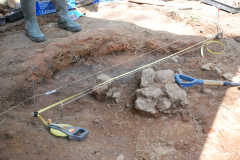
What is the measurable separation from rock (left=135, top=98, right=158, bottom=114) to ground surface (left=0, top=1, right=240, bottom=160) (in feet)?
0.39

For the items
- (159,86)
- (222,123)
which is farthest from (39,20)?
(222,123)

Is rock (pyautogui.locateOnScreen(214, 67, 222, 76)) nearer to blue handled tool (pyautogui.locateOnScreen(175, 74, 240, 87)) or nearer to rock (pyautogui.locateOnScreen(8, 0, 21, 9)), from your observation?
blue handled tool (pyautogui.locateOnScreen(175, 74, 240, 87))

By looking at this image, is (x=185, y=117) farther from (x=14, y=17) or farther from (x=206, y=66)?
(x=14, y=17)

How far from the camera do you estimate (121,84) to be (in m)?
3.30

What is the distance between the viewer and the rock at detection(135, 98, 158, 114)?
251 centimetres

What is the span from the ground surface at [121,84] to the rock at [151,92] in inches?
10.6

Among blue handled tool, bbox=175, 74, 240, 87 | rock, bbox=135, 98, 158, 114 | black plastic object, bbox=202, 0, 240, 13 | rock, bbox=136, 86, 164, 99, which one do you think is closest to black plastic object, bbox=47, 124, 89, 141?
rock, bbox=135, 98, 158, 114

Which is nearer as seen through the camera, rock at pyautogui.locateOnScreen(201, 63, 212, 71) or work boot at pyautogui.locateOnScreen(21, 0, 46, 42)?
rock at pyautogui.locateOnScreen(201, 63, 212, 71)

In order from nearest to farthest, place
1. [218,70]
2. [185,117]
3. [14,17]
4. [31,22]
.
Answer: [185,117]
[218,70]
[31,22]
[14,17]

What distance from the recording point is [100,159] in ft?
6.40

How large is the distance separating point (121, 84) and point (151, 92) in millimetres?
799

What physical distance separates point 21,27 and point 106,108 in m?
3.48

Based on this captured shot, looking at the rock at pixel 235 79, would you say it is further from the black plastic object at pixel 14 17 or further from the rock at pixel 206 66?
the black plastic object at pixel 14 17

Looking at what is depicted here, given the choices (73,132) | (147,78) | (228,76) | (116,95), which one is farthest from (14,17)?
(228,76)
